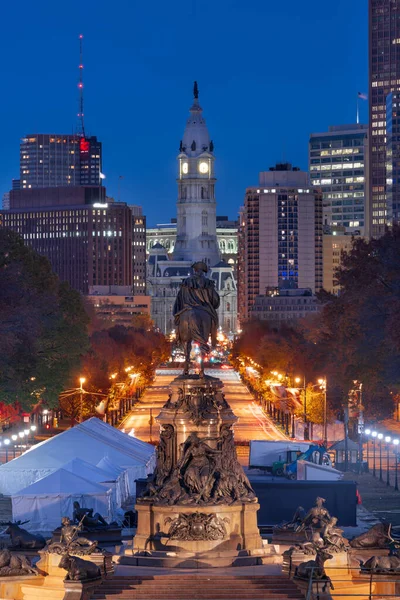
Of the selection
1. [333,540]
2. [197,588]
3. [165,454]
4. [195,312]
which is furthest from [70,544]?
[195,312]

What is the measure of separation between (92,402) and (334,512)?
58229 millimetres

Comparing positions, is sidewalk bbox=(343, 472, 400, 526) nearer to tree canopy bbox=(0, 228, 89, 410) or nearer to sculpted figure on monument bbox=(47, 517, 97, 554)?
tree canopy bbox=(0, 228, 89, 410)

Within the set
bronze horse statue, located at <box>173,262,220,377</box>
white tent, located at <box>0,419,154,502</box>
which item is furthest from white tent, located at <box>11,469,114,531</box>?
bronze horse statue, located at <box>173,262,220,377</box>

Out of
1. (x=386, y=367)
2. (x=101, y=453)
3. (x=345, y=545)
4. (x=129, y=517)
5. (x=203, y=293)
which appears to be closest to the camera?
(x=345, y=545)

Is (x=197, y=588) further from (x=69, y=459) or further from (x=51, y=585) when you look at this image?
(x=69, y=459)

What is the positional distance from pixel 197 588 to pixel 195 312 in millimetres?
8861

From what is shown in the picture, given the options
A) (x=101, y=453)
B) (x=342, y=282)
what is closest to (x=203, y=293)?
(x=101, y=453)

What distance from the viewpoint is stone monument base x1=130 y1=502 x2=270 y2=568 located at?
36.1 meters

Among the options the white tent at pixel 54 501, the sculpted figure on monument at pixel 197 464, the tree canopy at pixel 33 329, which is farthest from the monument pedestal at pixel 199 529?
the tree canopy at pixel 33 329

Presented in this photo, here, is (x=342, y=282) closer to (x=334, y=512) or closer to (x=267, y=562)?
A: (x=334, y=512)

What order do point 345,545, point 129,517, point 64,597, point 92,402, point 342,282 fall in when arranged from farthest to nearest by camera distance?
point 92,402, point 342,282, point 129,517, point 345,545, point 64,597

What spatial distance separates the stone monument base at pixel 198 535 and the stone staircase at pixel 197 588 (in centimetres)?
241

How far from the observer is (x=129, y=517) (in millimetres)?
49125

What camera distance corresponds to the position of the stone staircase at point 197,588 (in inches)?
1265
